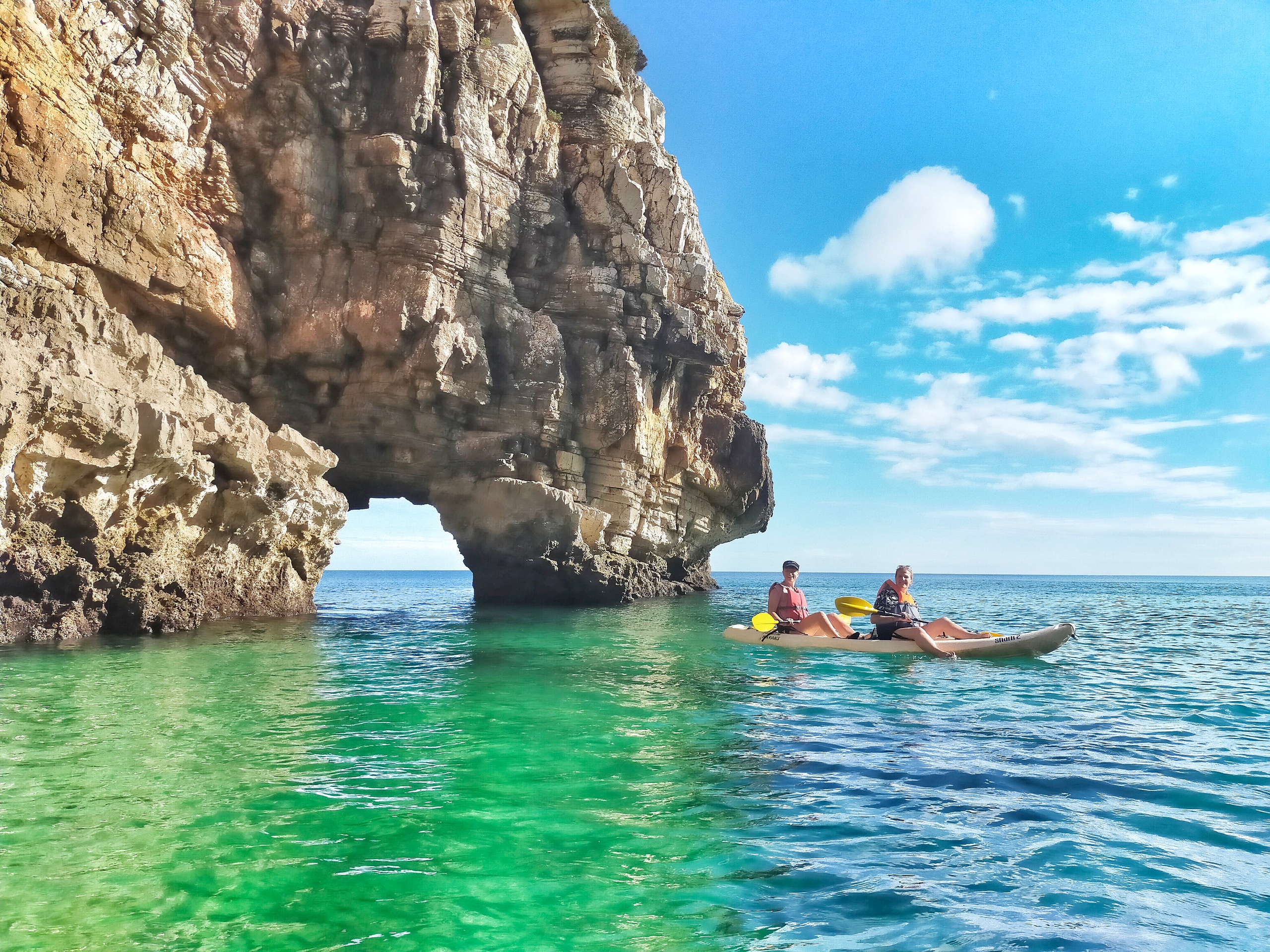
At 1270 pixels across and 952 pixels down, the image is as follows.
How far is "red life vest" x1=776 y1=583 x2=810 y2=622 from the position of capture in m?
16.7

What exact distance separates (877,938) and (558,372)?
2220 centimetres

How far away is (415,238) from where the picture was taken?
22.2 metres

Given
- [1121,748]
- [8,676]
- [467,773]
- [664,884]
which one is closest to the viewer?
[664,884]

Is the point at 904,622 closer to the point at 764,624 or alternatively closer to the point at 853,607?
the point at 853,607

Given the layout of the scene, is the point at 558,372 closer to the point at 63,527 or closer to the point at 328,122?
the point at 328,122

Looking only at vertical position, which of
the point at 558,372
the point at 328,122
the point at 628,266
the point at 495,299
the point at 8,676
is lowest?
the point at 8,676

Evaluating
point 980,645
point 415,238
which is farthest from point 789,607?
point 415,238

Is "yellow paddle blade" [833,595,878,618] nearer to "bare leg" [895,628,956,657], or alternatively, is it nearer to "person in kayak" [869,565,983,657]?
"person in kayak" [869,565,983,657]

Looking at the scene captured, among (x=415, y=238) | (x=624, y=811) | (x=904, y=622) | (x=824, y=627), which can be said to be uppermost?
(x=415, y=238)

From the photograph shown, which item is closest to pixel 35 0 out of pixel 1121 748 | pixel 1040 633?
pixel 1121 748

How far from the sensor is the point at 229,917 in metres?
4.12

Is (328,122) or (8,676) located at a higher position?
(328,122)

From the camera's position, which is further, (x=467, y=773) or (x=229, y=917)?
(x=467, y=773)

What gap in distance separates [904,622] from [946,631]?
1.04 m
